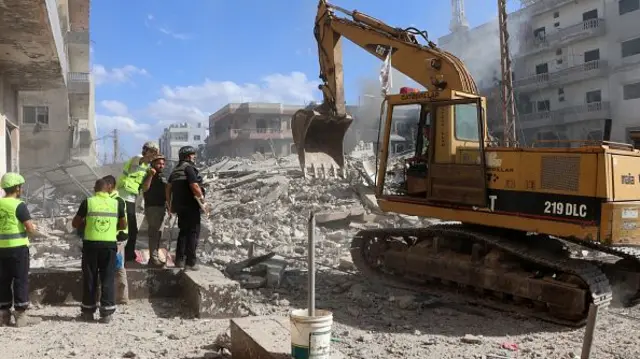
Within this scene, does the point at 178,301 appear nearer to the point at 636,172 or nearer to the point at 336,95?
the point at 336,95

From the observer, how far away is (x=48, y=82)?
1048 centimetres

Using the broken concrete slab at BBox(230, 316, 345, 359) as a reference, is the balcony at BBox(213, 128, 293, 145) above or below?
above

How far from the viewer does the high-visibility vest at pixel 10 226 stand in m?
5.30

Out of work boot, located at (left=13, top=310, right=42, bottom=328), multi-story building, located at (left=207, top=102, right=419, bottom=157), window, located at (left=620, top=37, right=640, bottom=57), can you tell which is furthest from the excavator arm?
multi-story building, located at (left=207, top=102, right=419, bottom=157)

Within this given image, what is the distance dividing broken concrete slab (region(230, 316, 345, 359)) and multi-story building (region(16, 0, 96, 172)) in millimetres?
19463

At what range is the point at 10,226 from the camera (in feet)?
17.5

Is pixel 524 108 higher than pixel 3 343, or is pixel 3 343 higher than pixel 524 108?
pixel 524 108

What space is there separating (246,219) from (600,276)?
371 inches

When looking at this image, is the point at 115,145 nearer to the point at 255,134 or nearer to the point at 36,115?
the point at 36,115

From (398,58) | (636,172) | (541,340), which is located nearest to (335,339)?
(541,340)

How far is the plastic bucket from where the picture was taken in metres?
3.52

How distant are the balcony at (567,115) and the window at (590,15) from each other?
5.77 m

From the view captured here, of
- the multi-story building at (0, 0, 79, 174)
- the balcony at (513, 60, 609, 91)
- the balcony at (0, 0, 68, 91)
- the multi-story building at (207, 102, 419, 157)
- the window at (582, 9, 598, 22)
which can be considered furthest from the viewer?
the multi-story building at (207, 102, 419, 157)

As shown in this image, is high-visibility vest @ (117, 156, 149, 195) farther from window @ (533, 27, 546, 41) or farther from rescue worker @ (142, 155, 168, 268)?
window @ (533, 27, 546, 41)
